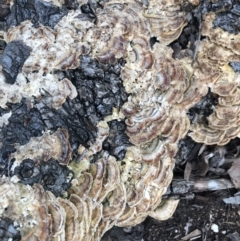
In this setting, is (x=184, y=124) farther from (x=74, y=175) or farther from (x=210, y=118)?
(x=74, y=175)

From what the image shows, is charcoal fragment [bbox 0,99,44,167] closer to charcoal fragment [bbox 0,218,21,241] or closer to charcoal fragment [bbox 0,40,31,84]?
charcoal fragment [bbox 0,40,31,84]

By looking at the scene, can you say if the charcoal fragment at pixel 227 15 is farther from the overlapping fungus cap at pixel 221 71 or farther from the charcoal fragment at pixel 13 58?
the charcoal fragment at pixel 13 58

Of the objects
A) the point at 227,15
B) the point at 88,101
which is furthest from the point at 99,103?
the point at 227,15

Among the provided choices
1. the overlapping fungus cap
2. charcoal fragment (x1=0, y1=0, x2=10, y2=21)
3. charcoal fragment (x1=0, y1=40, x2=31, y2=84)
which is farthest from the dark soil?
charcoal fragment (x1=0, y1=0, x2=10, y2=21)

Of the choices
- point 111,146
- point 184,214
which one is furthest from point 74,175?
point 184,214

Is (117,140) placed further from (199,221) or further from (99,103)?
(199,221)

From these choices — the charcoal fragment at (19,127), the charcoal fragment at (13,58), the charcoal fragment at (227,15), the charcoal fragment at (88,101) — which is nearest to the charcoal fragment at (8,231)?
the charcoal fragment at (19,127)

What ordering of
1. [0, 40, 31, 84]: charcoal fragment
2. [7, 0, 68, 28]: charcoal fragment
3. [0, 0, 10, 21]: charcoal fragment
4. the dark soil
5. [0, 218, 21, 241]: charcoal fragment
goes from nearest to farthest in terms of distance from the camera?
[0, 218, 21, 241]: charcoal fragment → [0, 40, 31, 84]: charcoal fragment → [7, 0, 68, 28]: charcoal fragment → [0, 0, 10, 21]: charcoal fragment → the dark soil
